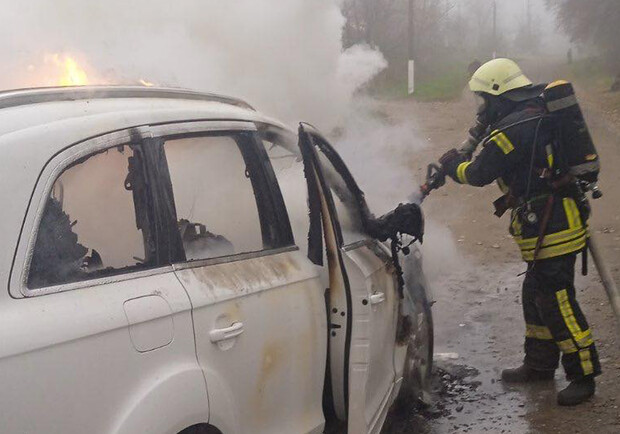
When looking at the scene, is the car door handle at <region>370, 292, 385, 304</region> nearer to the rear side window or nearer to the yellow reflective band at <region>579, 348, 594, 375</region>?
the rear side window

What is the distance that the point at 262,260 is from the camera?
3162 millimetres

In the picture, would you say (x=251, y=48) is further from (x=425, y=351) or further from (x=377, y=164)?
(x=425, y=351)

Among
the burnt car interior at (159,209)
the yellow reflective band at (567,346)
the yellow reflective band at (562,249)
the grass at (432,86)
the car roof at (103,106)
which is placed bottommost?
the yellow reflective band at (567,346)

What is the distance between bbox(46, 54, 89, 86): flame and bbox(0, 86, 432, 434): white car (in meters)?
1.33

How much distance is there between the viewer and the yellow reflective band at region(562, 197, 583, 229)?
189 inches

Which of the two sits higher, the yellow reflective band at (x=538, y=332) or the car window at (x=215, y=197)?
the car window at (x=215, y=197)

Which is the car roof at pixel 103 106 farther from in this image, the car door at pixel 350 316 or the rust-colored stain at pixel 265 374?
the rust-colored stain at pixel 265 374

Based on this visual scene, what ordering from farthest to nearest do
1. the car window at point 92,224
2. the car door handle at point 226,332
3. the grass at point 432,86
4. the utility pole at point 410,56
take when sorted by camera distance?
the utility pole at point 410,56
the grass at point 432,86
the car door handle at point 226,332
the car window at point 92,224

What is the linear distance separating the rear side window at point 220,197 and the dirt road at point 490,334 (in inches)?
76.9

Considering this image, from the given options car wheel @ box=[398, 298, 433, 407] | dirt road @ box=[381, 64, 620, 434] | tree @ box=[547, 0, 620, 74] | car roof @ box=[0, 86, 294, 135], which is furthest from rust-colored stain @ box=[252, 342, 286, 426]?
tree @ box=[547, 0, 620, 74]

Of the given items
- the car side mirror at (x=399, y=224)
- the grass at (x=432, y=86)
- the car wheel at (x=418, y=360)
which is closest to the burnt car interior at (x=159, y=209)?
the car side mirror at (x=399, y=224)

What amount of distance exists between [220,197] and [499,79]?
256 cm

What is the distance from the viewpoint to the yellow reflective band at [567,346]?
4805 mm

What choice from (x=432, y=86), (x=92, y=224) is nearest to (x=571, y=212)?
(x=92, y=224)
